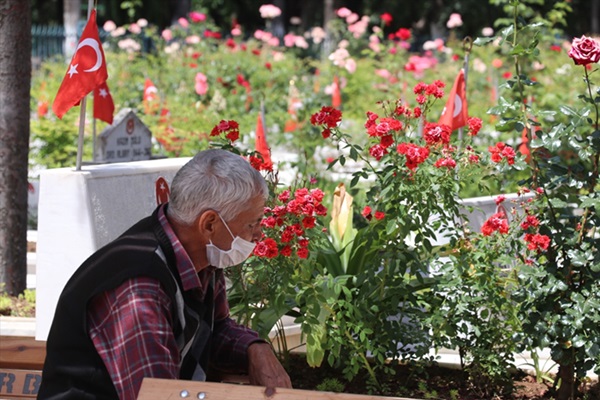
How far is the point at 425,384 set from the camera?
15.2 feet

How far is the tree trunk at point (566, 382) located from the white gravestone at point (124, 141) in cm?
461

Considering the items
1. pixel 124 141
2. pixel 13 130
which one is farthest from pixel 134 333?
pixel 124 141

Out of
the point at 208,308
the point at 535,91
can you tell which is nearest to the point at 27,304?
the point at 208,308

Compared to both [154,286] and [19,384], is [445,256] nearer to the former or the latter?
[19,384]

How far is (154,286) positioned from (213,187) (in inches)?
12.0

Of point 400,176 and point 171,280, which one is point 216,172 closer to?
point 171,280

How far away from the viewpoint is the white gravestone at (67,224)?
488 cm

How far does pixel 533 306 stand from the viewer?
4254 mm

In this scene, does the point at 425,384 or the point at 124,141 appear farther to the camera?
the point at 124,141

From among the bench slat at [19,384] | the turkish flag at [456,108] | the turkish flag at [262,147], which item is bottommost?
the bench slat at [19,384]

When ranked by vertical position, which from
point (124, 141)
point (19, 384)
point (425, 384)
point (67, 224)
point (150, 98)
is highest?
point (150, 98)

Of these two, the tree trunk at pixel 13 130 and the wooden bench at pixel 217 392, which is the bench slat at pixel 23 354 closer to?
the tree trunk at pixel 13 130

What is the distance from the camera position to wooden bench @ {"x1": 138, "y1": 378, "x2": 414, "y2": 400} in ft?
8.21

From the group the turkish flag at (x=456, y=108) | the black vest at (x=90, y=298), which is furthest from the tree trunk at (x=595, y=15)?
the black vest at (x=90, y=298)
